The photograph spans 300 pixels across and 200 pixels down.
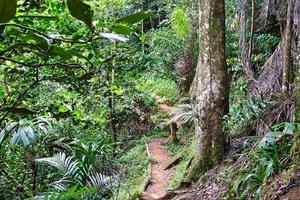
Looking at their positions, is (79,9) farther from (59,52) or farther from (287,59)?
(287,59)

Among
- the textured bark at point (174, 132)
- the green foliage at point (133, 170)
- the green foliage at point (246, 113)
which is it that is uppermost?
the green foliage at point (246, 113)

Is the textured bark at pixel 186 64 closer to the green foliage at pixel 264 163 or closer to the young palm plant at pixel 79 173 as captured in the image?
the young palm plant at pixel 79 173

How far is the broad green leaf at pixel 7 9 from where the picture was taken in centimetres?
76

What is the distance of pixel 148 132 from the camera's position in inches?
368

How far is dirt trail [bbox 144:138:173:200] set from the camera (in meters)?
5.91

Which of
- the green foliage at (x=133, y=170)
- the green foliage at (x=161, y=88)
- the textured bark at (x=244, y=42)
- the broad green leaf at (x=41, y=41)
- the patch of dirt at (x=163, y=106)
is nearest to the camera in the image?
the broad green leaf at (x=41, y=41)

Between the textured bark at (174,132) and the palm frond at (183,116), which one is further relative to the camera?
the textured bark at (174,132)

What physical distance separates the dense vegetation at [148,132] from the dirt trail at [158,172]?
13 cm

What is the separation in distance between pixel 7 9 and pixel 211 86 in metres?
4.24

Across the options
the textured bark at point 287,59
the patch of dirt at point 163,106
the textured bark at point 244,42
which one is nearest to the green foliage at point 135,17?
the textured bark at point 287,59

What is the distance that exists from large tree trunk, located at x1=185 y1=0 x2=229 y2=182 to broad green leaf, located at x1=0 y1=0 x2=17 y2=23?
13.8 feet

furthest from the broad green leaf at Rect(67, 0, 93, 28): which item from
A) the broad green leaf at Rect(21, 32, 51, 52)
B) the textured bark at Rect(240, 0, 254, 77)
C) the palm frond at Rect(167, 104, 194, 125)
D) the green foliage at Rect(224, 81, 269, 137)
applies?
the palm frond at Rect(167, 104, 194, 125)

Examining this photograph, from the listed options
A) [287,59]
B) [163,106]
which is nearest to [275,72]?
[287,59]

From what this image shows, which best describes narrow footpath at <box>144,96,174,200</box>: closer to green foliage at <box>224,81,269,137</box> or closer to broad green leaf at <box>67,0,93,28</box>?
green foliage at <box>224,81,269,137</box>
